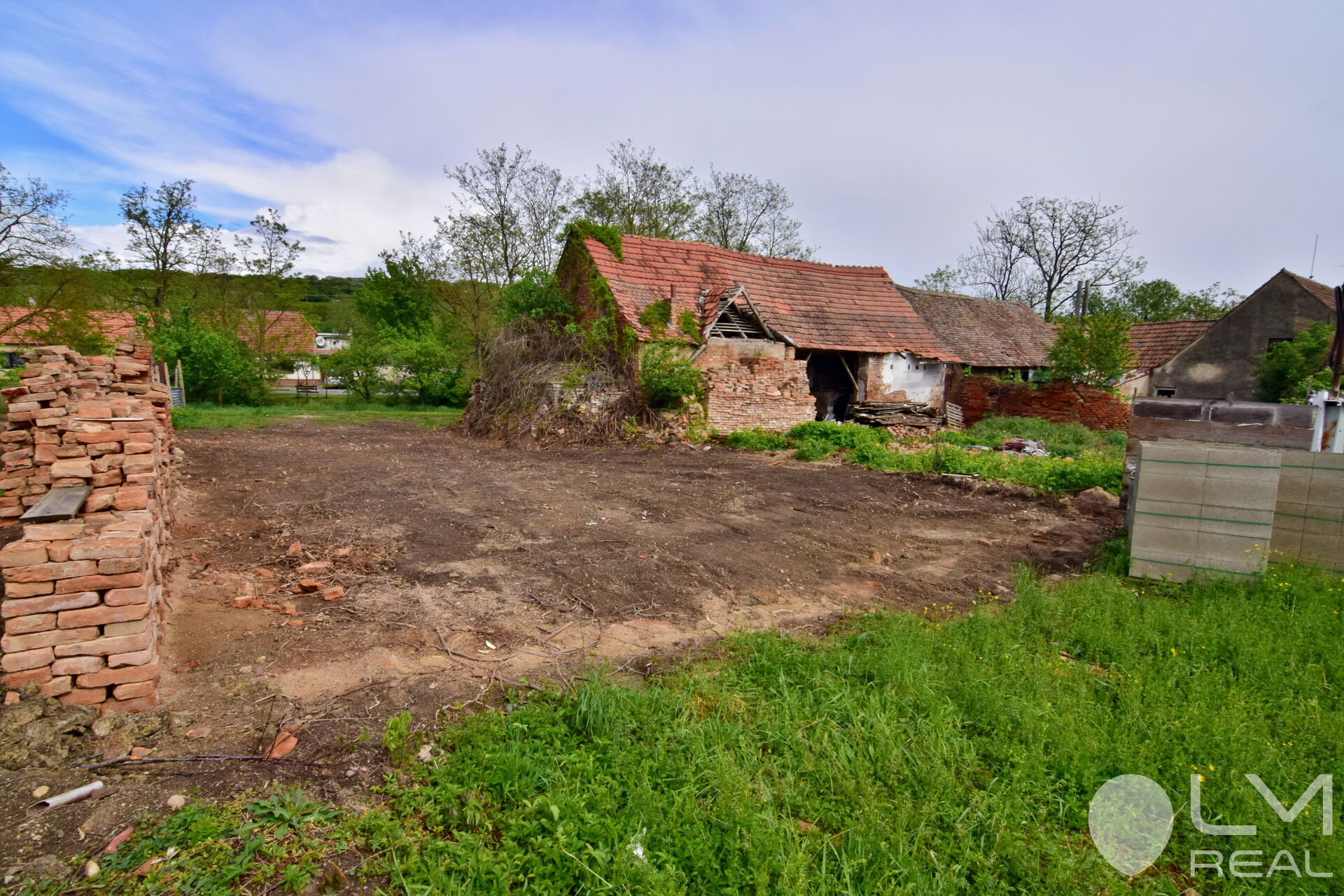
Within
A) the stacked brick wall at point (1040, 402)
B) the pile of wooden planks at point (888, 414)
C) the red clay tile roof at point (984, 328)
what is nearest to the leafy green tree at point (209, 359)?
the pile of wooden planks at point (888, 414)

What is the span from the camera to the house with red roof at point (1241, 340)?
2011 cm

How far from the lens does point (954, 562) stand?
23.3 feet

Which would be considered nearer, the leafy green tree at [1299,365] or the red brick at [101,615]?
the red brick at [101,615]

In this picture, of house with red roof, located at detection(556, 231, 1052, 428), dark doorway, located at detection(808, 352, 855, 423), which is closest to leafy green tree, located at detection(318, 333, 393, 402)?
house with red roof, located at detection(556, 231, 1052, 428)

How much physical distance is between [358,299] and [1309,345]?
37.5m

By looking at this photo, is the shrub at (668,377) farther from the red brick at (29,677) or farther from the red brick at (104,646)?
the red brick at (29,677)

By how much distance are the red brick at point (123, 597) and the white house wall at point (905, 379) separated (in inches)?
732

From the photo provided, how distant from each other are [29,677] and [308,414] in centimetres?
2270

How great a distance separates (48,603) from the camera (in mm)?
3371

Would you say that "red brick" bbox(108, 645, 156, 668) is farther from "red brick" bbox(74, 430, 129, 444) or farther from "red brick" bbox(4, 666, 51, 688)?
"red brick" bbox(74, 430, 129, 444)

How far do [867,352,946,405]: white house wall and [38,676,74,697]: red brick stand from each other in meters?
18.9

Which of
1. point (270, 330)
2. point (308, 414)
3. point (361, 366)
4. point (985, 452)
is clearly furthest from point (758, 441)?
point (270, 330)

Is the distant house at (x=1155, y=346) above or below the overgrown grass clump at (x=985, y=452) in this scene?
above

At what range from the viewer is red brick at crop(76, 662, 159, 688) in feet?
11.4
